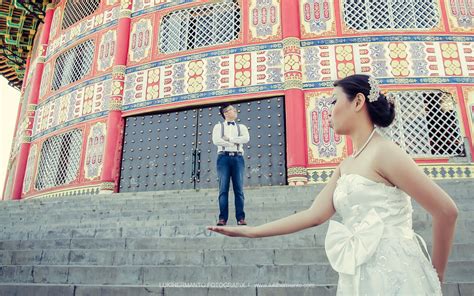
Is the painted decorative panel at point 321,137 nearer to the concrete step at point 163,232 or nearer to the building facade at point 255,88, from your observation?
the building facade at point 255,88

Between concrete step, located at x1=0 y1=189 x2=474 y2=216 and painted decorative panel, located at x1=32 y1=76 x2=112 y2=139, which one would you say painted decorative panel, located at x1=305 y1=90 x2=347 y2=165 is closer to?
concrete step, located at x1=0 y1=189 x2=474 y2=216

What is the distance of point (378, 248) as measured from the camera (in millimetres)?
1273

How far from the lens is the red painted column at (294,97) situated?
8586 mm

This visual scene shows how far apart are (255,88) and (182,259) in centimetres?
645

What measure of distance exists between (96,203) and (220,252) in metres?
4.32

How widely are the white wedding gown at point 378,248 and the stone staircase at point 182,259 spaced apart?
161cm

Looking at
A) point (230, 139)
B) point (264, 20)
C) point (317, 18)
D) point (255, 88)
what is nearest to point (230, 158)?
point (230, 139)

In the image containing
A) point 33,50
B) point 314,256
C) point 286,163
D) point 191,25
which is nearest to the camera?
point 314,256

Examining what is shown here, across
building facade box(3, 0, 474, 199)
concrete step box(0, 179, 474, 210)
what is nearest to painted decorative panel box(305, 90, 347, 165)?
building facade box(3, 0, 474, 199)

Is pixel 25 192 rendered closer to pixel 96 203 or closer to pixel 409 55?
pixel 96 203

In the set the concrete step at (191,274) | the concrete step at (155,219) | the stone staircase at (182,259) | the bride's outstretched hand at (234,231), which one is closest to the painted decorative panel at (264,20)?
the stone staircase at (182,259)

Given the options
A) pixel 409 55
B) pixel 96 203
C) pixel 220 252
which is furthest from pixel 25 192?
pixel 409 55

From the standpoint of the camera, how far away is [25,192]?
1224 centimetres

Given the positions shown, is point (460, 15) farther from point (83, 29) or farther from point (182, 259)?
point (83, 29)
